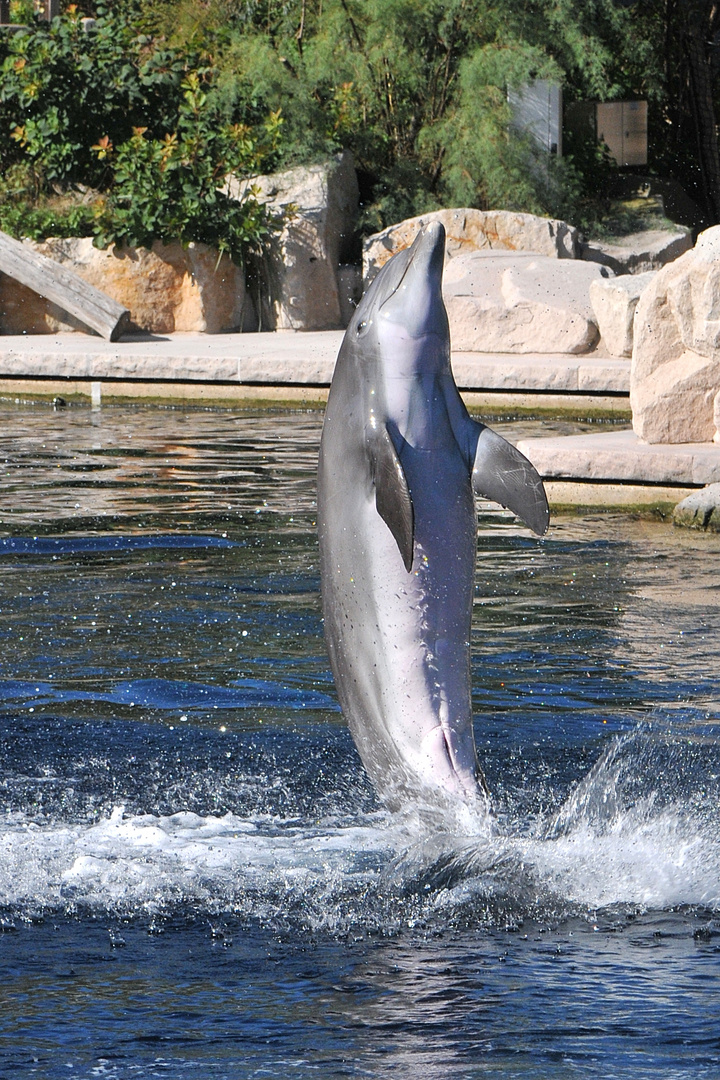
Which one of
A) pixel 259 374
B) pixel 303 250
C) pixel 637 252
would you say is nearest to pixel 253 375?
pixel 259 374

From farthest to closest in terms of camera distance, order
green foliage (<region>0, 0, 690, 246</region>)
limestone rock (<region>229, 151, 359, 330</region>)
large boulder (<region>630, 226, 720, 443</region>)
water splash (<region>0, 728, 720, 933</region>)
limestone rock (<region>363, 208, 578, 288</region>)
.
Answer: green foliage (<region>0, 0, 690, 246</region>) < limestone rock (<region>229, 151, 359, 330</region>) < limestone rock (<region>363, 208, 578, 288</region>) < large boulder (<region>630, 226, 720, 443</region>) < water splash (<region>0, 728, 720, 933</region>)

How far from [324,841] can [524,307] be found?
34.0 feet

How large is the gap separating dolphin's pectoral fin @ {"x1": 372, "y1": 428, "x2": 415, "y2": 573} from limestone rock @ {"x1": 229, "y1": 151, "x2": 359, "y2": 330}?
13.2 meters

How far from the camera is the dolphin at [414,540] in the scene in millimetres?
3652

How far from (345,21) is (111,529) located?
37.7ft

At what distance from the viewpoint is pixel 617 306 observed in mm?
12992

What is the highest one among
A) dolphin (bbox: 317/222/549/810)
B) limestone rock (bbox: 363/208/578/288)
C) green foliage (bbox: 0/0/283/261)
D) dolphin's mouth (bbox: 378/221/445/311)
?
green foliage (bbox: 0/0/283/261)

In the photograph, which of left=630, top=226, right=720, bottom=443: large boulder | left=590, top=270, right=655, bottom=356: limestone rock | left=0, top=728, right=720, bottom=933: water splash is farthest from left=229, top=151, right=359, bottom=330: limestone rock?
left=0, top=728, right=720, bottom=933: water splash

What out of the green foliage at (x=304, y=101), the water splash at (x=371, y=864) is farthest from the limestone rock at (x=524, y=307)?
the water splash at (x=371, y=864)

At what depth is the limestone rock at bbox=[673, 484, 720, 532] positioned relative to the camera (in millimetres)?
8078

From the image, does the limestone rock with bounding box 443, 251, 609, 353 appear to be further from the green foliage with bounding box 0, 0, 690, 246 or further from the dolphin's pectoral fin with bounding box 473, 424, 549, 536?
the dolphin's pectoral fin with bounding box 473, 424, 549, 536

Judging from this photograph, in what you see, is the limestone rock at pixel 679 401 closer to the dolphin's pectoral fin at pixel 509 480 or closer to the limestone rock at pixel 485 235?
the dolphin's pectoral fin at pixel 509 480

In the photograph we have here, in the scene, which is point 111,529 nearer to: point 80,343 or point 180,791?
point 180,791

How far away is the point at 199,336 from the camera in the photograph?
15984 mm
